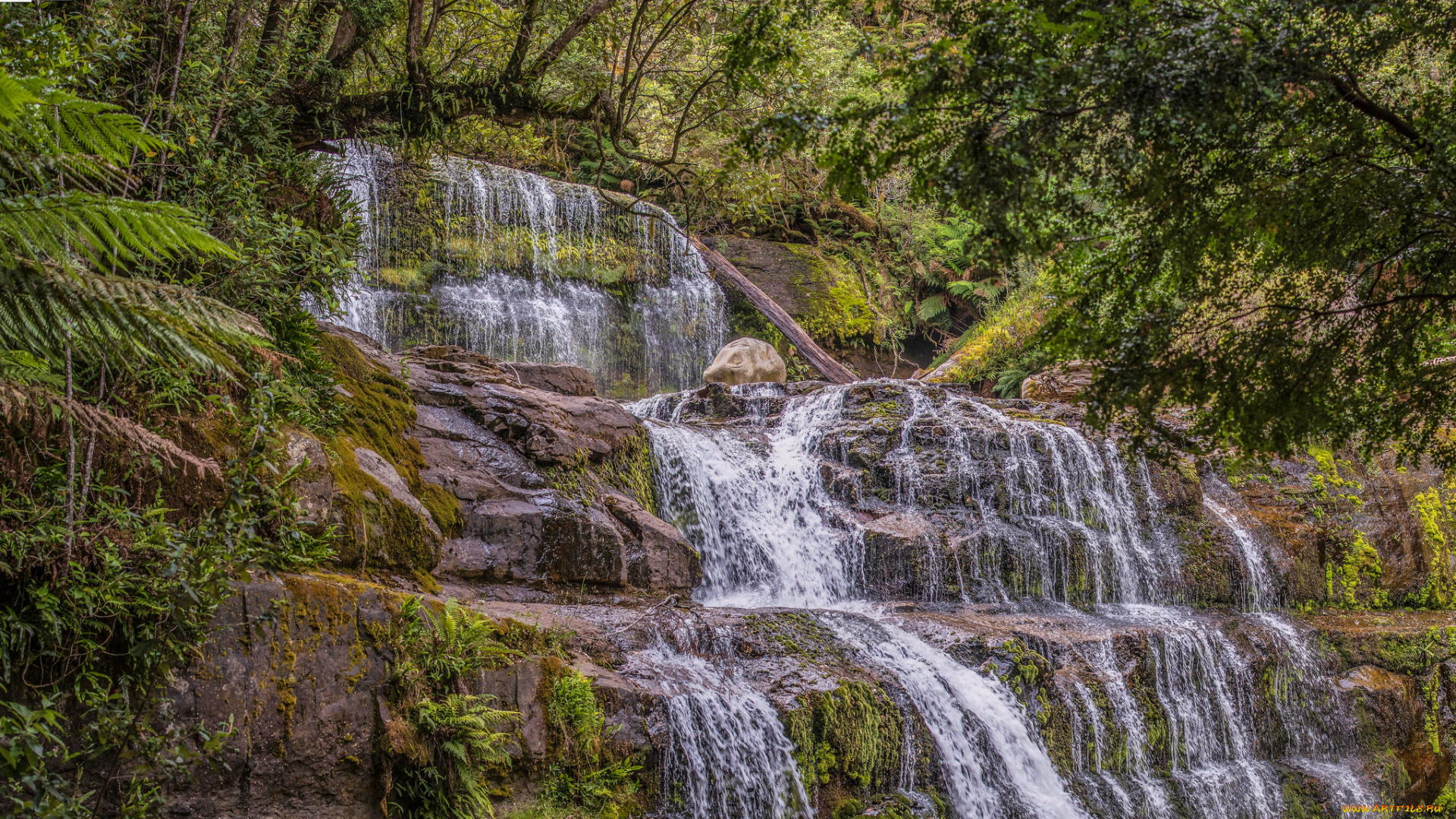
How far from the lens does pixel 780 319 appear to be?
1641 cm

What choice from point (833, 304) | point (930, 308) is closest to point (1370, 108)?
point (833, 304)

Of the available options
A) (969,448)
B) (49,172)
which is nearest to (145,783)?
(49,172)

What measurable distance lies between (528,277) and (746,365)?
4392mm

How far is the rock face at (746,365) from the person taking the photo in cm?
1491

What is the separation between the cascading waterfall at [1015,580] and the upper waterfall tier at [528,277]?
3.44 metres

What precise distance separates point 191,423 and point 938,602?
7063 millimetres

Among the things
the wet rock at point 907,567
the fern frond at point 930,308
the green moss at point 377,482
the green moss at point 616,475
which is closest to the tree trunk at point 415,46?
the green moss at point 377,482

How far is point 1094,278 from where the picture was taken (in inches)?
181

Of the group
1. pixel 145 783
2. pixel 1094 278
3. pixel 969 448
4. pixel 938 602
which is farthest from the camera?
pixel 969 448

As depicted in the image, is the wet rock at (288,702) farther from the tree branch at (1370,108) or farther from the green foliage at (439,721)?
the tree branch at (1370,108)

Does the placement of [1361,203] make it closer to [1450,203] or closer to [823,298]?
[1450,203]

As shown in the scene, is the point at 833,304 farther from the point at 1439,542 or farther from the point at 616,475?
the point at 616,475

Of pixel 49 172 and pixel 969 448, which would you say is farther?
pixel 969 448

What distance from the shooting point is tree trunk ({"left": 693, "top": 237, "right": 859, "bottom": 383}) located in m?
16.0
